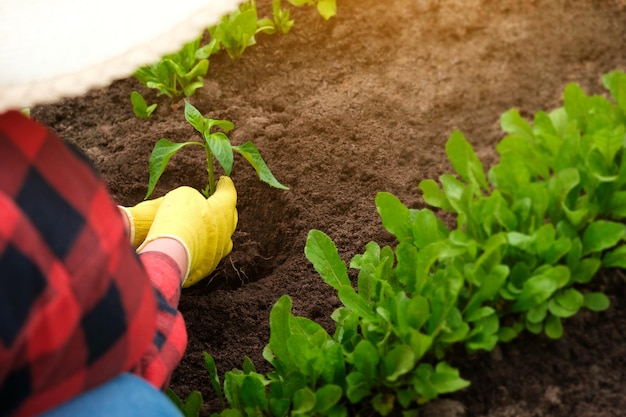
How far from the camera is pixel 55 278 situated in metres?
0.87

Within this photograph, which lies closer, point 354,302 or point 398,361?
point 398,361

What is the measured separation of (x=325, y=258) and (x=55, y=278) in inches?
27.4

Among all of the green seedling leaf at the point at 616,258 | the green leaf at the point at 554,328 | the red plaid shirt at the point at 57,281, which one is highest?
the red plaid shirt at the point at 57,281

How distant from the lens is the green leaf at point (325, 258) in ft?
4.82

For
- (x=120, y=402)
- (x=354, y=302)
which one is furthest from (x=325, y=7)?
(x=120, y=402)

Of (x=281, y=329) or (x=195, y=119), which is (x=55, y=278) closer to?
(x=281, y=329)

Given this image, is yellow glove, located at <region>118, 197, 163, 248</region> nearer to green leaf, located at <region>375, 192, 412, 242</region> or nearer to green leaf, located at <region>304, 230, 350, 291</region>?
green leaf, located at <region>304, 230, 350, 291</region>

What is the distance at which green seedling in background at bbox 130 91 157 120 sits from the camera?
2.19 m

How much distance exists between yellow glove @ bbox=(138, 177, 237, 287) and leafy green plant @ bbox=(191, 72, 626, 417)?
396mm

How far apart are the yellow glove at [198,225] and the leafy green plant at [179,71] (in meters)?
0.49

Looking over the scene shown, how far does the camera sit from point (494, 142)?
2064 millimetres

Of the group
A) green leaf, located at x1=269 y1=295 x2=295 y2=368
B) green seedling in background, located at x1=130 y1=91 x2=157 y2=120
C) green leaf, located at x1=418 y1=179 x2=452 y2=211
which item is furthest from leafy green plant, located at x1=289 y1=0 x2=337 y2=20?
green leaf, located at x1=269 y1=295 x2=295 y2=368

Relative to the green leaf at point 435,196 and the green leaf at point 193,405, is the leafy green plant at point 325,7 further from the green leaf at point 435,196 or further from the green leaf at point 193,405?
the green leaf at point 193,405

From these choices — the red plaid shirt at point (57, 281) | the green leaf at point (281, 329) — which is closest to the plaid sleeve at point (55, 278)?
the red plaid shirt at point (57, 281)
